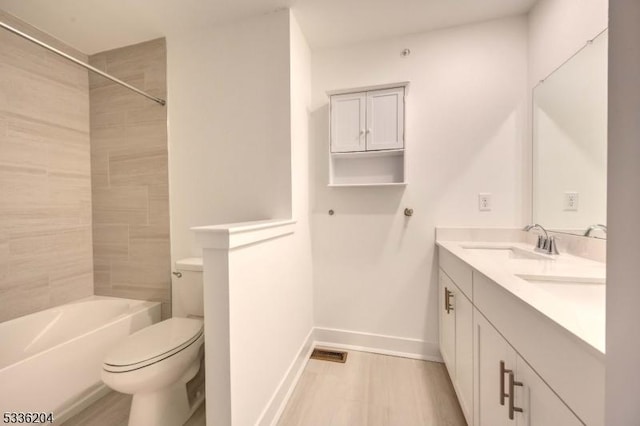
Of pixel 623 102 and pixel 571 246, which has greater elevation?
pixel 623 102

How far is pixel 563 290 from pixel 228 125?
1.97 metres

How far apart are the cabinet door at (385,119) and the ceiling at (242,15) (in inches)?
19.2

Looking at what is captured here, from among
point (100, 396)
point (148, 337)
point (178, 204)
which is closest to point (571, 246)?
point (148, 337)

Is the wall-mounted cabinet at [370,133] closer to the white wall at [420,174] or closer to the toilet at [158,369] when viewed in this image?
the white wall at [420,174]

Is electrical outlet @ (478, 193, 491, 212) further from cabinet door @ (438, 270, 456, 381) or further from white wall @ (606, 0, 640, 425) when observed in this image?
white wall @ (606, 0, 640, 425)

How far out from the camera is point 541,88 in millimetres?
1568

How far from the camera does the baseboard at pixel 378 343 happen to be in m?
1.83

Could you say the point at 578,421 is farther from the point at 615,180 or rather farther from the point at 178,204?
the point at 178,204

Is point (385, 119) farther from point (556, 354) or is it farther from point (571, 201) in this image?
point (556, 354)

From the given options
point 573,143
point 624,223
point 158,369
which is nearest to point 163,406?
point 158,369

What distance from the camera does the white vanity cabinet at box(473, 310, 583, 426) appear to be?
0.61 meters

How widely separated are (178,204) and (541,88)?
2619mm

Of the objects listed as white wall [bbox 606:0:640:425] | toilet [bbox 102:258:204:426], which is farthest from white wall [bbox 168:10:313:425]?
white wall [bbox 606:0:640:425]

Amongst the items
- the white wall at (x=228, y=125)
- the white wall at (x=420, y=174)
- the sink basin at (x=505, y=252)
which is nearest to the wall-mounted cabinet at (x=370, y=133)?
the white wall at (x=420, y=174)
